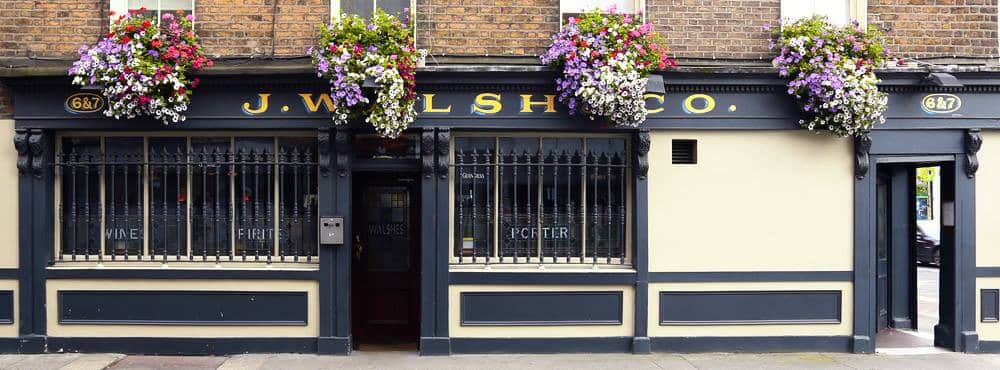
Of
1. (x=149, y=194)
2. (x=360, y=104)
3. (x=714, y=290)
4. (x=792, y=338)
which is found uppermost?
(x=360, y=104)

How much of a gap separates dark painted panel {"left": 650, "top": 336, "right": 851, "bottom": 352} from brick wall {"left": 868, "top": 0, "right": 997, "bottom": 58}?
3280 mm

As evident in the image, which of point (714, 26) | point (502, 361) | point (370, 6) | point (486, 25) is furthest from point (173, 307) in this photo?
point (714, 26)

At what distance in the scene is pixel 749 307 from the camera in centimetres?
802

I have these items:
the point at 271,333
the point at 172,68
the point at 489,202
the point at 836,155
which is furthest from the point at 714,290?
the point at 172,68

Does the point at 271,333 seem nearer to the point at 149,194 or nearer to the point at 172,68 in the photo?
the point at 149,194

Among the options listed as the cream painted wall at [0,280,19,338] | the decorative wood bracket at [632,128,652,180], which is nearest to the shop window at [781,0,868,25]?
the decorative wood bracket at [632,128,652,180]

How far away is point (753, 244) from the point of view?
8023 millimetres

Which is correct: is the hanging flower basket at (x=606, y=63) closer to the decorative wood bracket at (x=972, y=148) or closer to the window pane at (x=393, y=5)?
the window pane at (x=393, y=5)

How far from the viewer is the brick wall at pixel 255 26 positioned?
7.83 metres

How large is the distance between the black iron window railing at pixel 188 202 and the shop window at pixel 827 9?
5.48 metres

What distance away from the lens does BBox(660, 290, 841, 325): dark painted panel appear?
797 centimetres

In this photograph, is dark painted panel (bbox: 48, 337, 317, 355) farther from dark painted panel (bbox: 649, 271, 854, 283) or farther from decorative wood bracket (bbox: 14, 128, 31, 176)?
dark painted panel (bbox: 649, 271, 854, 283)

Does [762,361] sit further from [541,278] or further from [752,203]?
[541,278]

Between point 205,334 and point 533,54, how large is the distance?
461cm
